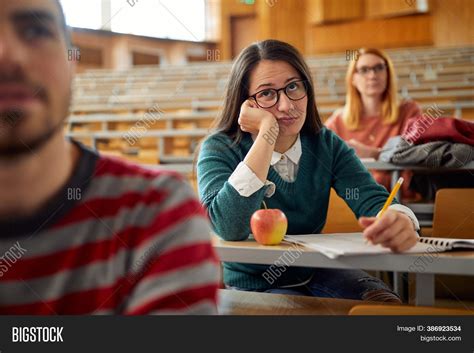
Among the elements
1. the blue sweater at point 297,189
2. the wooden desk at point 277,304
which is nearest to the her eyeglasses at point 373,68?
the blue sweater at point 297,189

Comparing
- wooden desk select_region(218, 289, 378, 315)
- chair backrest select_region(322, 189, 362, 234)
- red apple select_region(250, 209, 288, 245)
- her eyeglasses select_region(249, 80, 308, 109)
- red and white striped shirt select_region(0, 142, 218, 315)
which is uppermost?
her eyeglasses select_region(249, 80, 308, 109)

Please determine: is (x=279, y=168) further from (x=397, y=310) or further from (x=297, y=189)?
(x=397, y=310)

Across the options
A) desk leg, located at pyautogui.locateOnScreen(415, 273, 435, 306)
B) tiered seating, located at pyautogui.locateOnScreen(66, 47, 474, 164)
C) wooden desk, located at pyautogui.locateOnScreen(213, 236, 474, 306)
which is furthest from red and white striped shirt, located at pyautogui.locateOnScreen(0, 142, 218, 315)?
tiered seating, located at pyautogui.locateOnScreen(66, 47, 474, 164)

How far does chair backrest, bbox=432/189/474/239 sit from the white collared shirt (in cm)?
10

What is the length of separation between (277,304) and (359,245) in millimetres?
156

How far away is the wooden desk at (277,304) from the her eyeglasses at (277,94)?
30 centimetres

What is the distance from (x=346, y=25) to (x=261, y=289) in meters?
5.48

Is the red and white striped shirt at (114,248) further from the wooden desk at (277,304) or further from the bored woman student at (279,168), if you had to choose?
the bored woman student at (279,168)

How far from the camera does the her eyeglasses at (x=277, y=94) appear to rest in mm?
872

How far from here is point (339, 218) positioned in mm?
977

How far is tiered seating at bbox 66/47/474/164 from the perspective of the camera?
2.81 meters

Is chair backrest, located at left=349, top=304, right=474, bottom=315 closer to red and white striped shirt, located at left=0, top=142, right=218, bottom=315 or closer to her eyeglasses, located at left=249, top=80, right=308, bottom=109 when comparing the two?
red and white striped shirt, located at left=0, top=142, right=218, bottom=315

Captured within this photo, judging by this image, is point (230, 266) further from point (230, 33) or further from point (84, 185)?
point (230, 33)

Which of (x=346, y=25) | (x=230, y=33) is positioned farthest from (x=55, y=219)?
(x=346, y=25)
